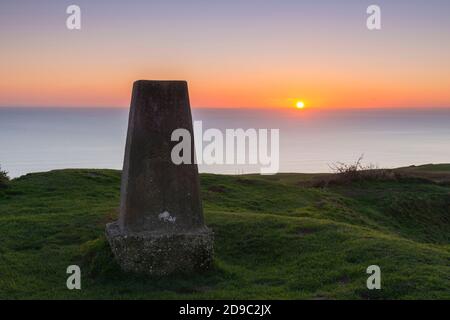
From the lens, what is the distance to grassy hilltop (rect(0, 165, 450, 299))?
8.76 m

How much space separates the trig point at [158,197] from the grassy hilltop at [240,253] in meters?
0.34

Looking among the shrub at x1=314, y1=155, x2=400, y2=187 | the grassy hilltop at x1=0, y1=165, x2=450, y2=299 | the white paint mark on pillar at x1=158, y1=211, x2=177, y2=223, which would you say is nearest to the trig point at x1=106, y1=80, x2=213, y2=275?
the white paint mark on pillar at x1=158, y1=211, x2=177, y2=223

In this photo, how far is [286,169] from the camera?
5278cm

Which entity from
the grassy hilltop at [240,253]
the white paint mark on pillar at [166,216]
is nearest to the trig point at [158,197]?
the white paint mark on pillar at [166,216]

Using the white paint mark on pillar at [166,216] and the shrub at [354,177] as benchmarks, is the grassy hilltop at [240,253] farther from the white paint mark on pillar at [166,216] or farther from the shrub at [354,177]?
the shrub at [354,177]

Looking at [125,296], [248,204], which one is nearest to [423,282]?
[125,296]

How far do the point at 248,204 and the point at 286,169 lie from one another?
34.4 meters

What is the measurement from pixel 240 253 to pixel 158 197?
246 centimetres

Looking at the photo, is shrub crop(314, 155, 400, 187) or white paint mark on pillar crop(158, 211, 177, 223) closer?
white paint mark on pillar crop(158, 211, 177, 223)

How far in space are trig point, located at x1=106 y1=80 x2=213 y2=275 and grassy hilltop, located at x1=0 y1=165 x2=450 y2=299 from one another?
0.34m

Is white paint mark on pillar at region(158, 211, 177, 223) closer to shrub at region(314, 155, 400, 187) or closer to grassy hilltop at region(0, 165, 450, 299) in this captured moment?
grassy hilltop at region(0, 165, 450, 299)

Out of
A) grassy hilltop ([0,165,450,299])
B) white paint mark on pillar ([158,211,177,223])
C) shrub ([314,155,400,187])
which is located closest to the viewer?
grassy hilltop ([0,165,450,299])
